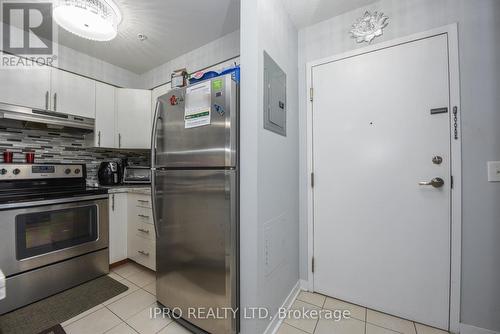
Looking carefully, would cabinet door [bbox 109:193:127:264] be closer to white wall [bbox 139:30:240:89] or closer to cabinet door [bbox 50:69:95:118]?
cabinet door [bbox 50:69:95:118]

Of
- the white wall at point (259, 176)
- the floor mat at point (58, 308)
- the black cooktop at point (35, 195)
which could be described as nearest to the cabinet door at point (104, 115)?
the black cooktop at point (35, 195)

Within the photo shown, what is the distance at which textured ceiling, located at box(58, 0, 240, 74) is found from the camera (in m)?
1.75

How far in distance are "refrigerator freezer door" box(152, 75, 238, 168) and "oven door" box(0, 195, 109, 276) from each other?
0.99 metres

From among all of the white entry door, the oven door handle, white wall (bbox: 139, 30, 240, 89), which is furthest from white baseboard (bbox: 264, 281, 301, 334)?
white wall (bbox: 139, 30, 240, 89)

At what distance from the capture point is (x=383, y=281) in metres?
1.58

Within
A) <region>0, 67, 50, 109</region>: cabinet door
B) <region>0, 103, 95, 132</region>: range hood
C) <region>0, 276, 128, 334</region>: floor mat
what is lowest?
<region>0, 276, 128, 334</region>: floor mat

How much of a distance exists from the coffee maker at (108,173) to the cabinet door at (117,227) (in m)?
0.38

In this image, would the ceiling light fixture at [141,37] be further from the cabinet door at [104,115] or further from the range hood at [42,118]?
the range hood at [42,118]

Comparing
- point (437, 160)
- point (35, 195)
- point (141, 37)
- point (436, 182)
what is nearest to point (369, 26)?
point (437, 160)

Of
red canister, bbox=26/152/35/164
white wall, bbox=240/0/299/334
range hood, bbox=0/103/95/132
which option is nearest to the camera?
white wall, bbox=240/0/299/334

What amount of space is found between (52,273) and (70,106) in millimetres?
1593

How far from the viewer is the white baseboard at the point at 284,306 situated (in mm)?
1375

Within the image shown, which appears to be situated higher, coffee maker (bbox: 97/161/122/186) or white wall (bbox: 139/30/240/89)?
white wall (bbox: 139/30/240/89)

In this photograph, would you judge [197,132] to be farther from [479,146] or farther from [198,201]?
[479,146]
